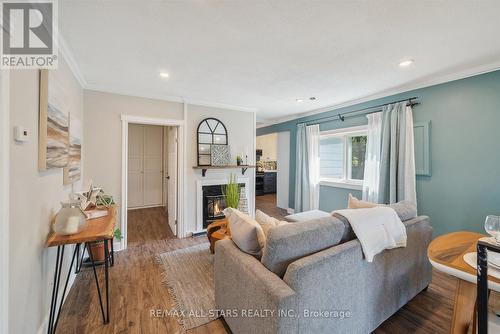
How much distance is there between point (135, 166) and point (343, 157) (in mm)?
4987

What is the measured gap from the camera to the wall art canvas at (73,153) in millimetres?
2080

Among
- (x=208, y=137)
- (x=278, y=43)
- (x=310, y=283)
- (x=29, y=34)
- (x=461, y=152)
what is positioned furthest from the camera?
(x=208, y=137)

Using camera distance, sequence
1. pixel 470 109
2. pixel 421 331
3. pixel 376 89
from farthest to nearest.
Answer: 1. pixel 376 89
2. pixel 470 109
3. pixel 421 331

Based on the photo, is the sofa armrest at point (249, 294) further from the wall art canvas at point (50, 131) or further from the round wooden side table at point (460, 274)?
the wall art canvas at point (50, 131)

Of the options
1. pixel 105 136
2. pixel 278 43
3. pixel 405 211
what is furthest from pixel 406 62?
pixel 105 136

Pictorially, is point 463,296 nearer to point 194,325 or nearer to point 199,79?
point 194,325

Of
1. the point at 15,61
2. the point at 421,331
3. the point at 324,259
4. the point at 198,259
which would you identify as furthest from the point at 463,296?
the point at 15,61

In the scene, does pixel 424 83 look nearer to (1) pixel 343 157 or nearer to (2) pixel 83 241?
(1) pixel 343 157

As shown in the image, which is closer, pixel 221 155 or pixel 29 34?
pixel 29 34

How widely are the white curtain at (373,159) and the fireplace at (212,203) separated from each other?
2.51 meters

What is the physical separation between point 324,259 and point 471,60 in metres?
2.68

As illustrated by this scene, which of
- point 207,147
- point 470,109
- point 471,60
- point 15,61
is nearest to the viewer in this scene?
point 15,61

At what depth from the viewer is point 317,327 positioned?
3.98ft

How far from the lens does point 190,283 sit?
7.31 feet
